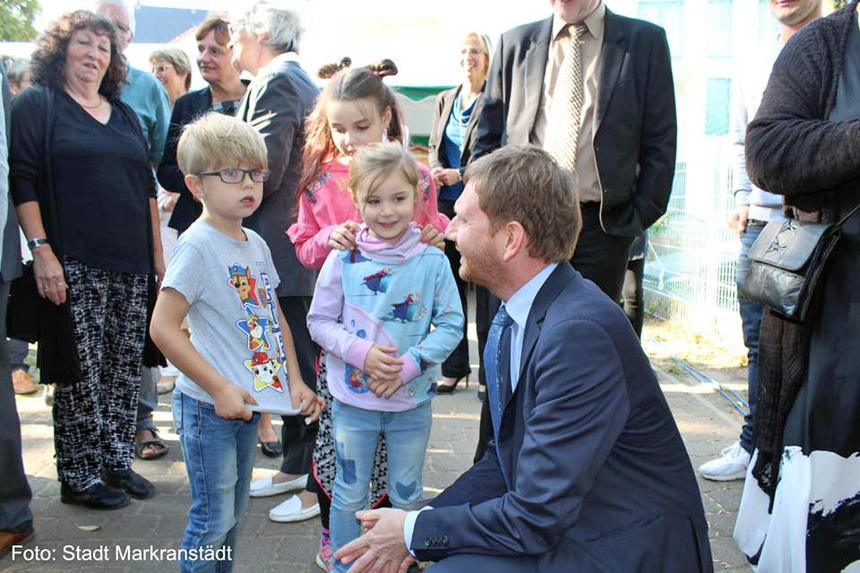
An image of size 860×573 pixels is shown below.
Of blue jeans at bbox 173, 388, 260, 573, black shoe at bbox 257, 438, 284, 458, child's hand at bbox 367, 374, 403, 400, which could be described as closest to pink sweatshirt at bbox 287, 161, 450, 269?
child's hand at bbox 367, 374, 403, 400

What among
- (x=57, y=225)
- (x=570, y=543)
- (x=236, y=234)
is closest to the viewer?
(x=570, y=543)

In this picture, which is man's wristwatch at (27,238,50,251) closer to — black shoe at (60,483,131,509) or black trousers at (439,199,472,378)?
black shoe at (60,483,131,509)

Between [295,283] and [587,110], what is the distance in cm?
159

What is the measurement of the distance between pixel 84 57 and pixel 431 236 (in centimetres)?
196

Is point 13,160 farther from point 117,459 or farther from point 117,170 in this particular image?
point 117,459

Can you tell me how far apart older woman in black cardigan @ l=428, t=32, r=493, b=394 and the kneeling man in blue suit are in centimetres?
335

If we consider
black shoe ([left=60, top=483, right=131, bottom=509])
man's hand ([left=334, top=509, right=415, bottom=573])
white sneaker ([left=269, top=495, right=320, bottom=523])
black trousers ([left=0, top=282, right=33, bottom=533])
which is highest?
man's hand ([left=334, top=509, right=415, bottom=573])

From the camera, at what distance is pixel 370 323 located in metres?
2.81

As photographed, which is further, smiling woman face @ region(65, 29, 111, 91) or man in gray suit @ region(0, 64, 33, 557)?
smiling woman face @ region(65, 29, 111, 91)

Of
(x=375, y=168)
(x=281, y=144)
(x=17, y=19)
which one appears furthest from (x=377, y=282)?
(x=17, y=19)

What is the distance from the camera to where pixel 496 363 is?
6.93 feet

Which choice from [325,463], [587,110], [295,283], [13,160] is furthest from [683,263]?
[13,160]

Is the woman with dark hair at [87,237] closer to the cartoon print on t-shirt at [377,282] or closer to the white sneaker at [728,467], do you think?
the cartoon print on t-shirt at [377,282]

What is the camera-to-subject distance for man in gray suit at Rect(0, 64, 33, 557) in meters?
3.27
